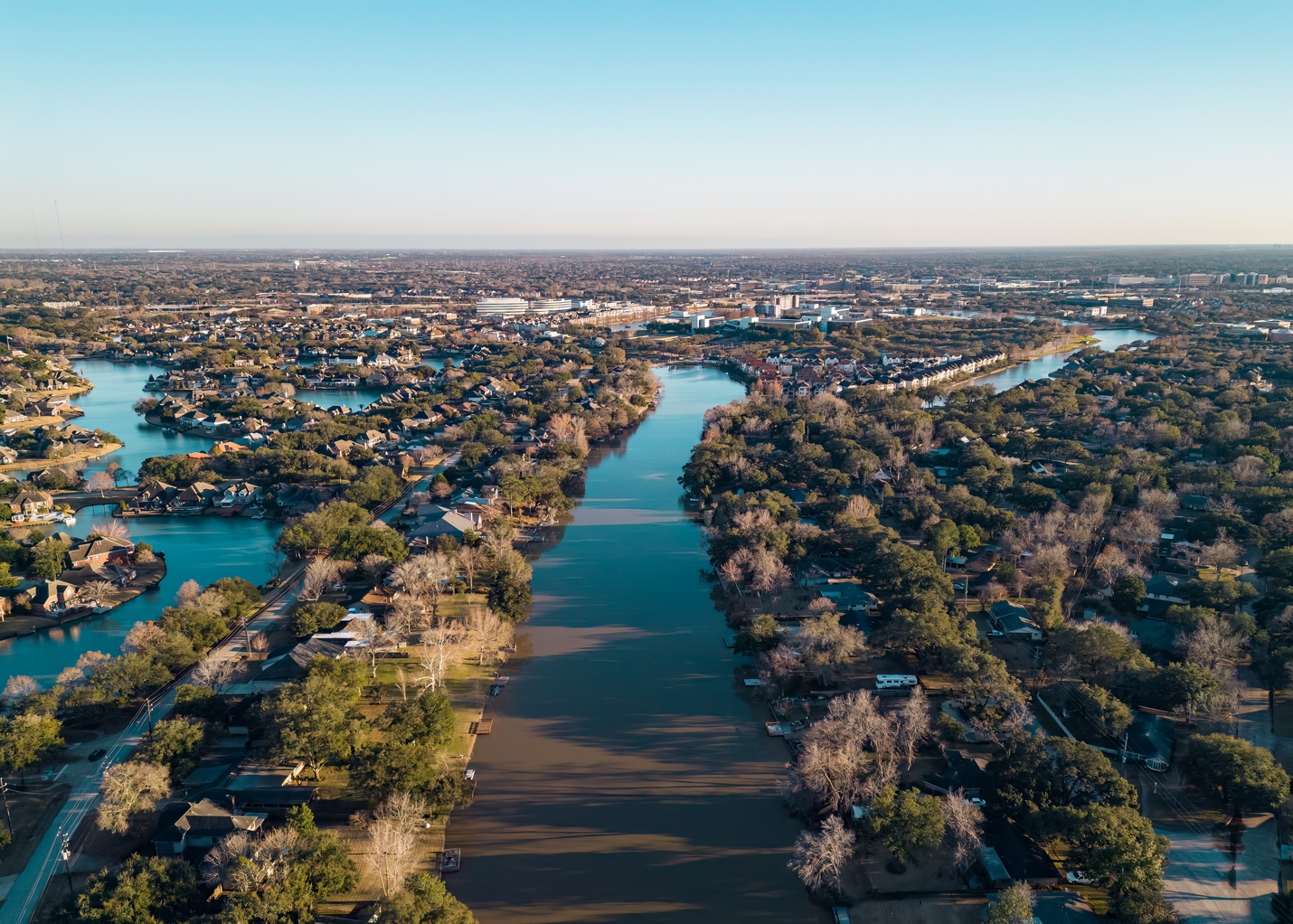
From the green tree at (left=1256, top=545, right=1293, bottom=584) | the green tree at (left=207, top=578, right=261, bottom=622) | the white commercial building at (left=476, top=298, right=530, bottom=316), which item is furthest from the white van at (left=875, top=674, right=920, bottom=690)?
the white commercial building at (left=476, top=298, right=530, bottom=316)

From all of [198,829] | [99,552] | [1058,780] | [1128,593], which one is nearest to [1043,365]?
[1128,593]

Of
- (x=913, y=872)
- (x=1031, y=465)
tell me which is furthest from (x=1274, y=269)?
(x=913, y=872)

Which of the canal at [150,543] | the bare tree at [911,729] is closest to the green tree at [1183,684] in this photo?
the bare tree at [911,729]

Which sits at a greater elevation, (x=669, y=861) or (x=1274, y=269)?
(x=1274, y=269)

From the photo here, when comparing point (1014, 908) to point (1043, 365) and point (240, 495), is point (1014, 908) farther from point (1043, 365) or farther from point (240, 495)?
point (1043, 365)

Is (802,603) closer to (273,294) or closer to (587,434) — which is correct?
(587,434)

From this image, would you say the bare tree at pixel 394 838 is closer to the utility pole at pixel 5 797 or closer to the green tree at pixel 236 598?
the utility pole at pixel 5 797
